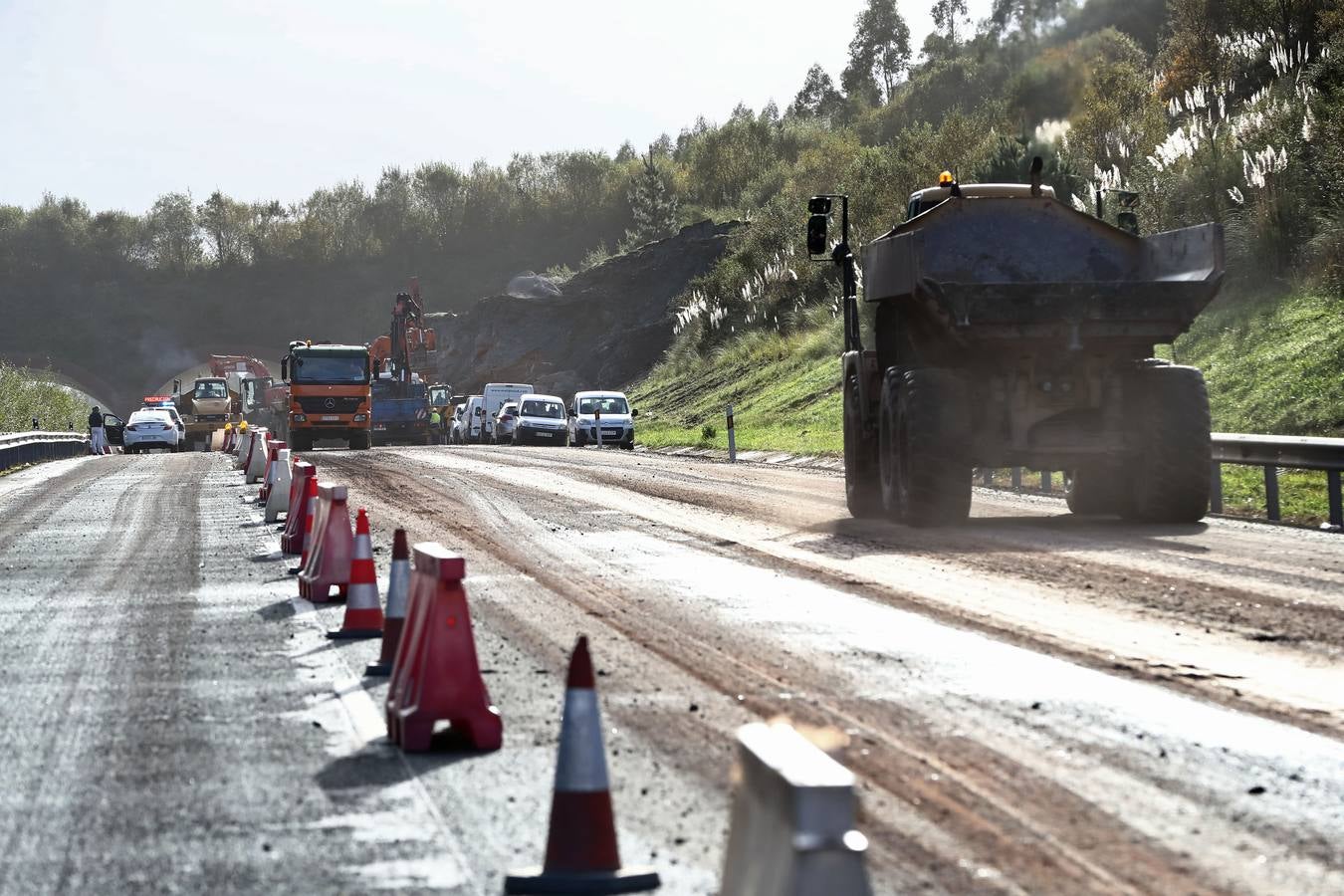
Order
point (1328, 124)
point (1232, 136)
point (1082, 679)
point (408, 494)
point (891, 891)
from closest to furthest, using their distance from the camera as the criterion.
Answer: point (891, 891) < point (1082, 679) < point (408, 494) < point (1328, 124) < point (1232, 136)

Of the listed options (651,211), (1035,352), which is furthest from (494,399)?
(651,211)

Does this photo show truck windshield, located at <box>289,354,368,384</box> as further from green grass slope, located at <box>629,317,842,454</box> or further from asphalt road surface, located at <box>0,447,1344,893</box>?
asphalt road surface, located at <box>0,447,1344,893</box>

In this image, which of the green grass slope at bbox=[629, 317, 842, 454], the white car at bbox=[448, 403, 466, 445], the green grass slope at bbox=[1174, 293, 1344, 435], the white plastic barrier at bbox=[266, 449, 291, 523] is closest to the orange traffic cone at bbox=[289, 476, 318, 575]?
the white plastic barrier at bbox=[266, 449, 291, 523]

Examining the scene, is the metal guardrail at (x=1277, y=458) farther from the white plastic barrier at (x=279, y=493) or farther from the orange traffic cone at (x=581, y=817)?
the orange traffic cone at (x=581, y=817)

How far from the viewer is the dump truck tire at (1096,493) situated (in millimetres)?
17250

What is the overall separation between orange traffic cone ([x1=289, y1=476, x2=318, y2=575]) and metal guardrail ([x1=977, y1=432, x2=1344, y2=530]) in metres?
7.73

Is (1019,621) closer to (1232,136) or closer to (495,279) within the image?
(1232,136)

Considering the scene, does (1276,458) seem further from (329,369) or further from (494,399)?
(494,399)

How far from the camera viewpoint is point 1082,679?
8.43 meters

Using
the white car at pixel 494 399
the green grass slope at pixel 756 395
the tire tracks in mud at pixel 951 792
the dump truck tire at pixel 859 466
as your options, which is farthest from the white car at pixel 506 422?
the tire tracks in mud at pixel 951 792

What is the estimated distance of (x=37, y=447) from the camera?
148 feet

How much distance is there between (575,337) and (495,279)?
6476 cm

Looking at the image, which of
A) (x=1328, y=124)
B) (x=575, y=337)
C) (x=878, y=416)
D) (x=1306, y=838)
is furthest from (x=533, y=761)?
(x=575, y=337)

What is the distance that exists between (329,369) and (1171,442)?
3830 cm
